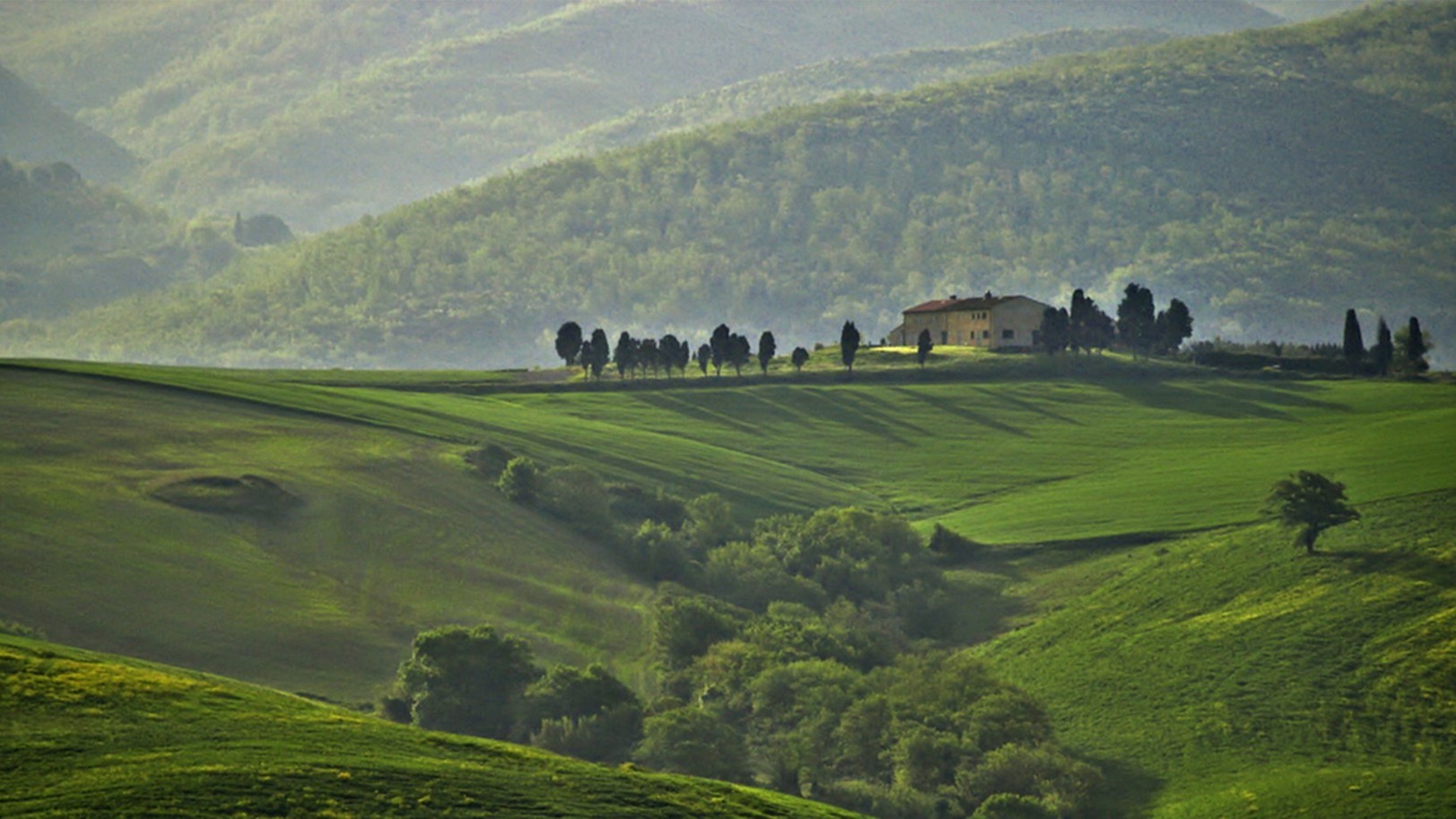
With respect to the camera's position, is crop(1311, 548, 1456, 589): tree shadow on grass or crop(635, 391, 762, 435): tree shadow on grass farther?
crop(635, 391, 762, 435): tree shadow on grass

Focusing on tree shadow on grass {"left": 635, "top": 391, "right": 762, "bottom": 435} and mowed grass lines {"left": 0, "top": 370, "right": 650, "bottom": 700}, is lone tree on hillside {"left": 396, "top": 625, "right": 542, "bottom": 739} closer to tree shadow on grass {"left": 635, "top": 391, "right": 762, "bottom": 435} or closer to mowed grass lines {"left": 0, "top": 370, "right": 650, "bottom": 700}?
mowed grass lines {"left": 0, "top": 370, "right": 650, "bottom": 700}

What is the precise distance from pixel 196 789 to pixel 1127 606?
71832 millimetres

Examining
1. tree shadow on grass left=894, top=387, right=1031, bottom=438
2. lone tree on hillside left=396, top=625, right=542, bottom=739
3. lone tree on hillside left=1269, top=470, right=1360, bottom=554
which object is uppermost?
tree shadow on grass left=894, top=387, right=1031, bottom=438

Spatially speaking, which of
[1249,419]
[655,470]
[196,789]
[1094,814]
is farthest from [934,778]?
[1249,419]

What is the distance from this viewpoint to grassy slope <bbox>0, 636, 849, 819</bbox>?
5481cm

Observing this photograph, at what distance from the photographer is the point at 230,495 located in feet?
380

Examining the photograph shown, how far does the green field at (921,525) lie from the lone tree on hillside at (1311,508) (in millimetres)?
1514

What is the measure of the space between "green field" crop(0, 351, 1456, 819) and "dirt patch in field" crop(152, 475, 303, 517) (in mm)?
1303

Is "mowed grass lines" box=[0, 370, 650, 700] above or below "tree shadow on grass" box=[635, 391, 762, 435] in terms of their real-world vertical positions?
below

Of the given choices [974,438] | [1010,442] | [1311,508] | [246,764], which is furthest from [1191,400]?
[246,764]

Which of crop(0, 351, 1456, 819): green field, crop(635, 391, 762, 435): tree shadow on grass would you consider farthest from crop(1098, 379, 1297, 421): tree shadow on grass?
crop(635, 391, 762, 435): tree shadow on grass

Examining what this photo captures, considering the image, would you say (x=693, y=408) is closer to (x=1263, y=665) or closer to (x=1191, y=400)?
(x=1191, y=400)

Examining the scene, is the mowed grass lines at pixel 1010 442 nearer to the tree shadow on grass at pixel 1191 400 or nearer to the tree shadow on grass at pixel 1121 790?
the tree shadow on grass at pixel 1191 400

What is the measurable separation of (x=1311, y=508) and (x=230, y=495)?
242 ft
